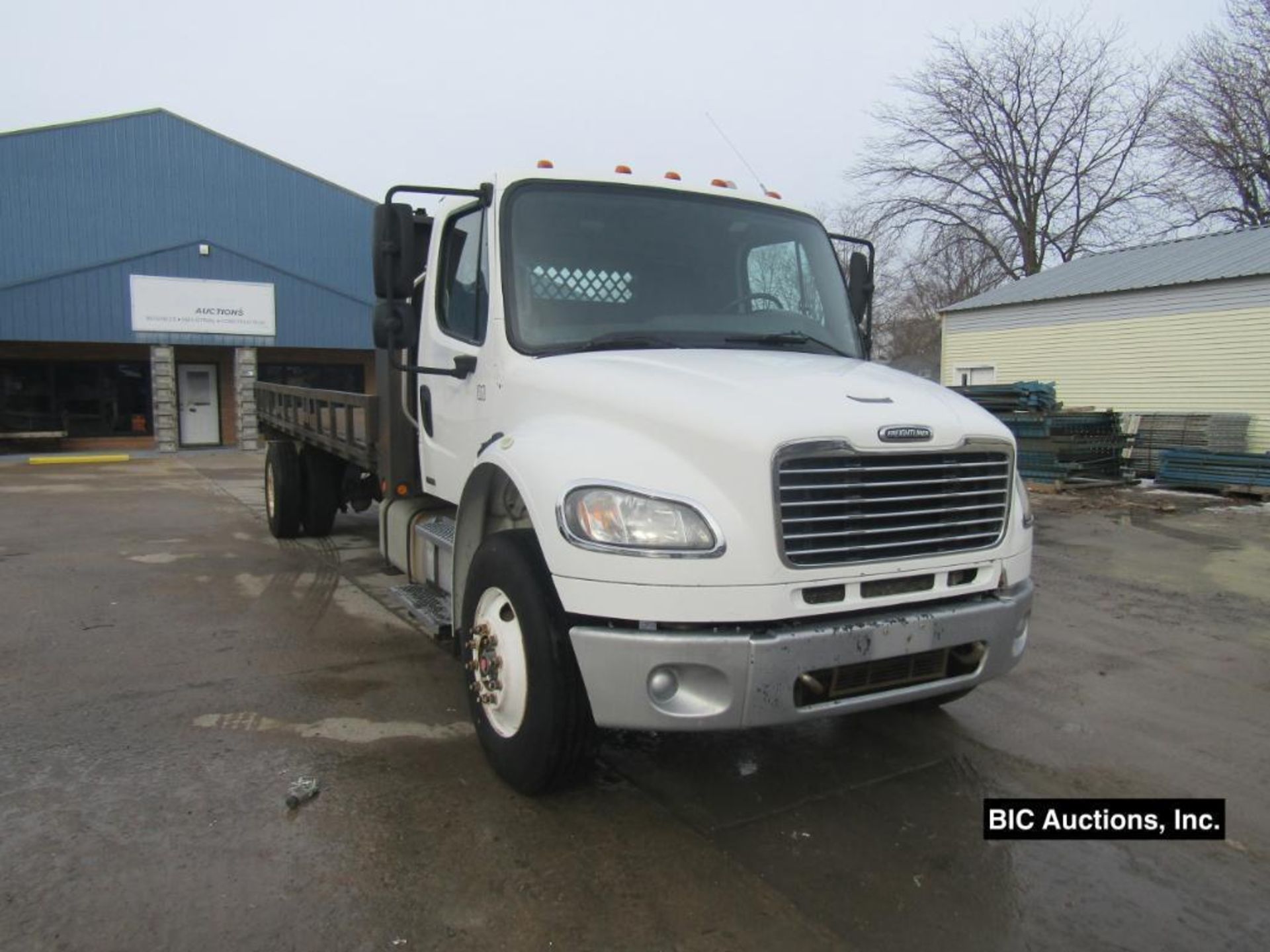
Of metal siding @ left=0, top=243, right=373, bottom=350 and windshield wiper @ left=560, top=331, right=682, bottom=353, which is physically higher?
metal siding @ left=0, top=243, right=373, bottom=350

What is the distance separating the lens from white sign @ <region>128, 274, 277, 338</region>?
71.9 feet

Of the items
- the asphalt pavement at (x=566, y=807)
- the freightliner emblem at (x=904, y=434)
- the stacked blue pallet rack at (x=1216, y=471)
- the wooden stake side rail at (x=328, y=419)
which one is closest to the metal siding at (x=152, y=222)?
the wooden stake side rail at (x=328, y=419)

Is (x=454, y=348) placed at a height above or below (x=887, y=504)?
above

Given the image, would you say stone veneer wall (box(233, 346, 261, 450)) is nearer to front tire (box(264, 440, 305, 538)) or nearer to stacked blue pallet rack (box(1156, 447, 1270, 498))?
front tire (box(264, 440, 305, 538))

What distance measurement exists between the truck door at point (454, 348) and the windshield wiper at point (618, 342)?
0.47 metres

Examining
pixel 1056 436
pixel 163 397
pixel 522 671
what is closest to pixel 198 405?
pixel 163 397

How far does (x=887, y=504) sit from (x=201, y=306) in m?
23.3

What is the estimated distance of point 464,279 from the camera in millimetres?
4500

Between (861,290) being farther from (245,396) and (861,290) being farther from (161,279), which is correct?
(161,279)

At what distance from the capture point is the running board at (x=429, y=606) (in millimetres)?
4492

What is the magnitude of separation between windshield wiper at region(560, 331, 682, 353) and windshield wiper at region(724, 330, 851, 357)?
36cm

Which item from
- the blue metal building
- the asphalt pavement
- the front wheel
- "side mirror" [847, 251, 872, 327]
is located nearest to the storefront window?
the blue metal building

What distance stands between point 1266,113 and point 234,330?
32271 mm

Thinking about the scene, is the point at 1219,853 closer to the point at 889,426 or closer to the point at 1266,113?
the point at 889,426
